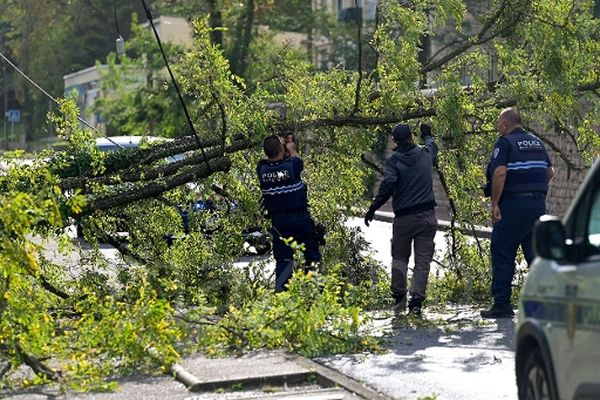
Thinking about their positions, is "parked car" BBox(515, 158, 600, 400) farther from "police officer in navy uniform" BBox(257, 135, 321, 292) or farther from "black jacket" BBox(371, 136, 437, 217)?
"police officer in navy uniform" BBox(257, 135, 321, 292)

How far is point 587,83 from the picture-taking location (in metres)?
12.8

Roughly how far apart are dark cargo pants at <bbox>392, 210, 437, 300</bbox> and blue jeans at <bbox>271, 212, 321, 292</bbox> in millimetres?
716

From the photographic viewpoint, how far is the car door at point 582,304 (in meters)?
5.32

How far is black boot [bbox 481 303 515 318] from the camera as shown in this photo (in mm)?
11281

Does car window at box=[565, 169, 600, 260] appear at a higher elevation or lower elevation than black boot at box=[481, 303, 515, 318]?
higher

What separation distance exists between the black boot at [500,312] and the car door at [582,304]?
5.42 metres

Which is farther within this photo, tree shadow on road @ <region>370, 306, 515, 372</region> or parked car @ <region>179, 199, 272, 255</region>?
parked car @ <region>179, 199, 272, 255</region>

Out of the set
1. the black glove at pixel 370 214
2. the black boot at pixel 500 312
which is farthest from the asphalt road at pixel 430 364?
the black glove at pixel 370 214

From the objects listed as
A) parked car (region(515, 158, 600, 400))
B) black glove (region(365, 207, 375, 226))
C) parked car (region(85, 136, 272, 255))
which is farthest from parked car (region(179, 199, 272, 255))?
parked car (region(515, 158, 600, 400))

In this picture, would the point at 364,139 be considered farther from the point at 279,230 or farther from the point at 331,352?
the point at 331,352

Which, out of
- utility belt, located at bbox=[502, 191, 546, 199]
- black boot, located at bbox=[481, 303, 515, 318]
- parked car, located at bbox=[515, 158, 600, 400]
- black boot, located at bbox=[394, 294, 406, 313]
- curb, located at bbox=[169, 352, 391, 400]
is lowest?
black boot, located at bbox=[394, 294, 406, 313]

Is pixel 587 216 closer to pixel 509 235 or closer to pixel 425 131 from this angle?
pixel 509 235

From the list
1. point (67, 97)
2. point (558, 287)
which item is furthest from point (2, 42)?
point (558, 287)

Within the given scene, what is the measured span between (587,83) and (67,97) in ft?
15.5
